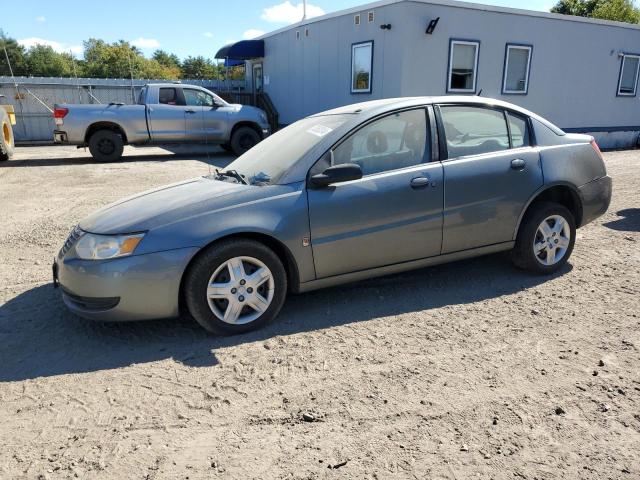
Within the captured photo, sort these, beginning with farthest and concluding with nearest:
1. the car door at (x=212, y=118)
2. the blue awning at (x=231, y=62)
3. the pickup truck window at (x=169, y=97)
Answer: the blue awning at (x=231, y=62) < the car door at (x=212, y=118) < the pickup truck window at (x=169, y=97)

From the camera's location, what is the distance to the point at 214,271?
3.48 metres

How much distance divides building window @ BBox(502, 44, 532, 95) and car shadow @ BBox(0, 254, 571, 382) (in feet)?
34.9

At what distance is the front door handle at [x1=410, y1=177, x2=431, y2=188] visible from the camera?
158 inches

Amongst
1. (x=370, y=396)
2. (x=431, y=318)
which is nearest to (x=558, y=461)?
(x=370, y=396)

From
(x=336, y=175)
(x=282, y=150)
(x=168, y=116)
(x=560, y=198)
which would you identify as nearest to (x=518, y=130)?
(x=560, y=198)

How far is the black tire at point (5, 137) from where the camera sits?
12.2m

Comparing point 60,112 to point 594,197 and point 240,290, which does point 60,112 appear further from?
point 594,197

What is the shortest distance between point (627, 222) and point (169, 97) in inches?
444

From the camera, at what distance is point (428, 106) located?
427 centimetres

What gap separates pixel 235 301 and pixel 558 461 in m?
2.16

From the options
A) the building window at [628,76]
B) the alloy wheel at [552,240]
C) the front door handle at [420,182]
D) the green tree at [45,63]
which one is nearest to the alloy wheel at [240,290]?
the front door handle at [420,182]

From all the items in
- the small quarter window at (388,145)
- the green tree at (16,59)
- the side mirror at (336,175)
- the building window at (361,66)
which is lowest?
the side mirror at (336,175)

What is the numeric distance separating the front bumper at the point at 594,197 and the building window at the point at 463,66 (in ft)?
29.2

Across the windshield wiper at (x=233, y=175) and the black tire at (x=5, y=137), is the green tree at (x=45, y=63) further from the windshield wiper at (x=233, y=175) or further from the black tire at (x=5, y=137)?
the windshield wiper at (x=233, y=175)
